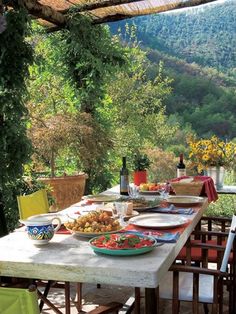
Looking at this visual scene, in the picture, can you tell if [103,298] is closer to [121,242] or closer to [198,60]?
[121,242]

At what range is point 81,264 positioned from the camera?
1.72 meters

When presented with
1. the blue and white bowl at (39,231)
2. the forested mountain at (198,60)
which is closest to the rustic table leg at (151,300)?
the blue and white bowl at (39,231)

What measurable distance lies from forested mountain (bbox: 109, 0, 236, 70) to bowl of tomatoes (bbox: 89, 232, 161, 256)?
12173mm

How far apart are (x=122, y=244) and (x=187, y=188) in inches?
58.9

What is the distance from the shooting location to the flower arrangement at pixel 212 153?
4234 mm

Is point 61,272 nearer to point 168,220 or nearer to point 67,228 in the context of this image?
point 67,228

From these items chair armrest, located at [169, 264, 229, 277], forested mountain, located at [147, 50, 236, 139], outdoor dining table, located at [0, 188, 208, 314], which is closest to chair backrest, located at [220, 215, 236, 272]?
chair armrest, located at [169, 264, 229, 277]

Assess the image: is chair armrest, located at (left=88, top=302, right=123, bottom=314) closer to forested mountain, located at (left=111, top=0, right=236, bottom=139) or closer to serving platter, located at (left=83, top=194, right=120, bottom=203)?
serving platter, located at (left=83, top=194, right=120, bottom=203)

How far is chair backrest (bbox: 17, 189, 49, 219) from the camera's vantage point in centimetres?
285

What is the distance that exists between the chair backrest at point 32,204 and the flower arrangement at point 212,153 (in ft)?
5.53

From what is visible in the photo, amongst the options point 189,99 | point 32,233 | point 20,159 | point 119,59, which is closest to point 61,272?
point 32,233

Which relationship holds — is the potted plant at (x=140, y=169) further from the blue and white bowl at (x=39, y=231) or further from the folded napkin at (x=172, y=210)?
the blue and white bowl at (x=39, y=231)

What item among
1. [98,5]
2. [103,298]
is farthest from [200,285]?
[98,5]

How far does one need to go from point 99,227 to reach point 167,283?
1.84ft
